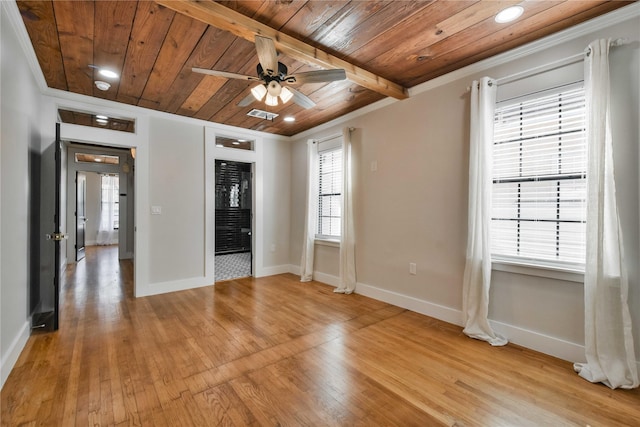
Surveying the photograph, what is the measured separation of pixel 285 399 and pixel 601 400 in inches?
80.5

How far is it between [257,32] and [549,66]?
96.1 inches

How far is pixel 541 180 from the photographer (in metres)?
2.42

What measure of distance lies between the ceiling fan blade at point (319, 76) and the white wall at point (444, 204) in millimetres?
1521

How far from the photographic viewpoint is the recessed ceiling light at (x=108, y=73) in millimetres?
2836

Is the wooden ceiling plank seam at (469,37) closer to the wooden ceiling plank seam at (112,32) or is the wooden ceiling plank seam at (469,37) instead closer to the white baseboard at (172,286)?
the wooden ceiling plank seam at (112,32)

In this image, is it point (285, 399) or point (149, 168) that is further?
point (149, 168)

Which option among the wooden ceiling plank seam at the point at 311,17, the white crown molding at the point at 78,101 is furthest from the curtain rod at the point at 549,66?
the white crown molding at the point at 78,101

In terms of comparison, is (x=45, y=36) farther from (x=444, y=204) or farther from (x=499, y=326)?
(x=499, y=326)

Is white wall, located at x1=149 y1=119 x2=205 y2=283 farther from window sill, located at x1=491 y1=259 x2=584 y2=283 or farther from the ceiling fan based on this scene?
window sill, located at x1=491 y1=259 x2=584 y2=283

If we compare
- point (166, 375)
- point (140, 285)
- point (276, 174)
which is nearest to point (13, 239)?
point (166, 375)

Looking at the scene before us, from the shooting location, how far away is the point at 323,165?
4895 millimetres

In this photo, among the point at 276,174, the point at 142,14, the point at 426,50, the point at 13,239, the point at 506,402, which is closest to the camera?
the point at 506,402

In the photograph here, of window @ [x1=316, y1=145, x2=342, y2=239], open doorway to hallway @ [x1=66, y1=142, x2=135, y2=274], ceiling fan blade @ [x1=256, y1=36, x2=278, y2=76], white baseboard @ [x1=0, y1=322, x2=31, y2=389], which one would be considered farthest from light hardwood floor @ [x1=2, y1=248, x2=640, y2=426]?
open doorway to hallway @ [x1=66, y1=142, x2=135, y2=274]

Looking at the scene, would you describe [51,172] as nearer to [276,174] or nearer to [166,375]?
[166,375]
